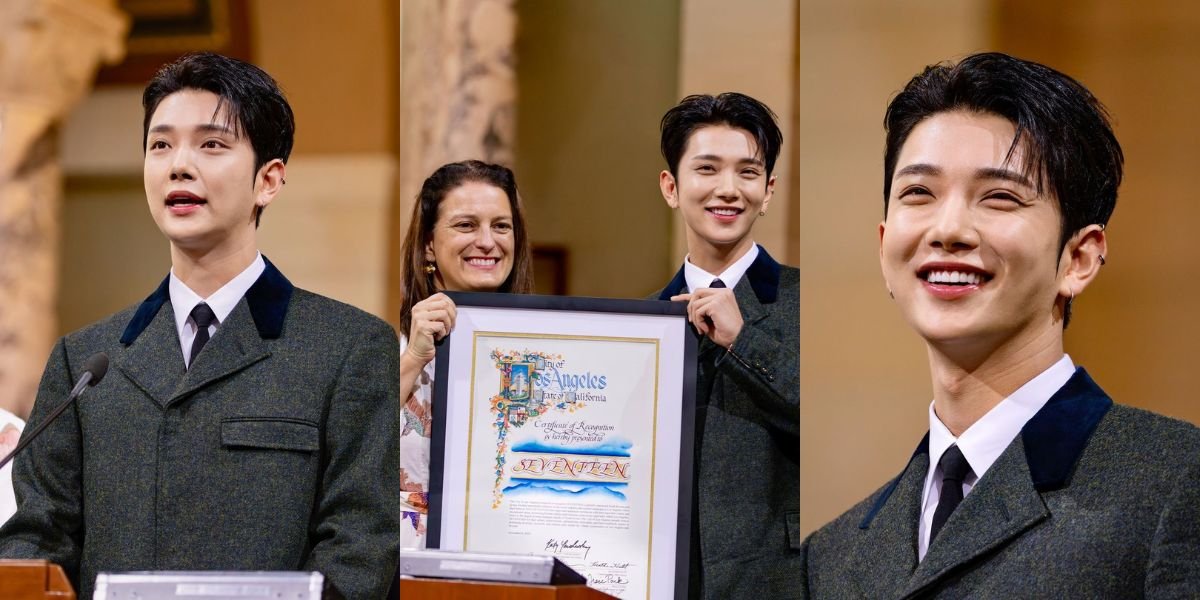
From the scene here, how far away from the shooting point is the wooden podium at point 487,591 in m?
1.98

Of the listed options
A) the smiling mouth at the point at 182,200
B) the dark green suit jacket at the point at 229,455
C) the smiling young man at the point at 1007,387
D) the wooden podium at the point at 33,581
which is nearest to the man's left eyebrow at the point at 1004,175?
the smiling young man at the point at 1007,387

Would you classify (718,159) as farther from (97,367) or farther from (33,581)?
(33,581)

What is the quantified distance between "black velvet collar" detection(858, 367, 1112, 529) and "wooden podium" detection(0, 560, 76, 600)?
5.04 ft

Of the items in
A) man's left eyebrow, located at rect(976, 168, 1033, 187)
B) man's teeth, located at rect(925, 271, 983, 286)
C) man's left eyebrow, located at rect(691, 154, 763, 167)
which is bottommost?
man's teeth, located at rect(925, 271, 983, 286)

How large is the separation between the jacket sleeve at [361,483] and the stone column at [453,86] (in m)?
0.31

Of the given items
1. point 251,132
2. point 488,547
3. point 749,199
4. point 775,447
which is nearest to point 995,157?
point 749,199

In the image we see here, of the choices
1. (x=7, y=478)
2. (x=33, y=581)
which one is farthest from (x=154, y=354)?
(x=33, y=581)

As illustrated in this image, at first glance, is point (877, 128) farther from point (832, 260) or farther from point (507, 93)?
point (507, 93)

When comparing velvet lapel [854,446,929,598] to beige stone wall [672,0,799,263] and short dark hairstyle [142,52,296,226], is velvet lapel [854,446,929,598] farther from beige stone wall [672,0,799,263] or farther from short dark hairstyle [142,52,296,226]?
short dark hairstyle [142,52,296,226]

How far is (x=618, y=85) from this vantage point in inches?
97.1

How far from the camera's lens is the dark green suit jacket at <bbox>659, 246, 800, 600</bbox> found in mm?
2334

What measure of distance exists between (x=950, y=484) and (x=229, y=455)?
1.31 meters

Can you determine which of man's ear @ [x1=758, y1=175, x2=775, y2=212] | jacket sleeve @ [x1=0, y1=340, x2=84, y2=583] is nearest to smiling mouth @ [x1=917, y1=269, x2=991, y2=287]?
man's ear @ [x1=758, y1=175, x2=775, y2=212]

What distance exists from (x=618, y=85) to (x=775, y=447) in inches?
30.0
